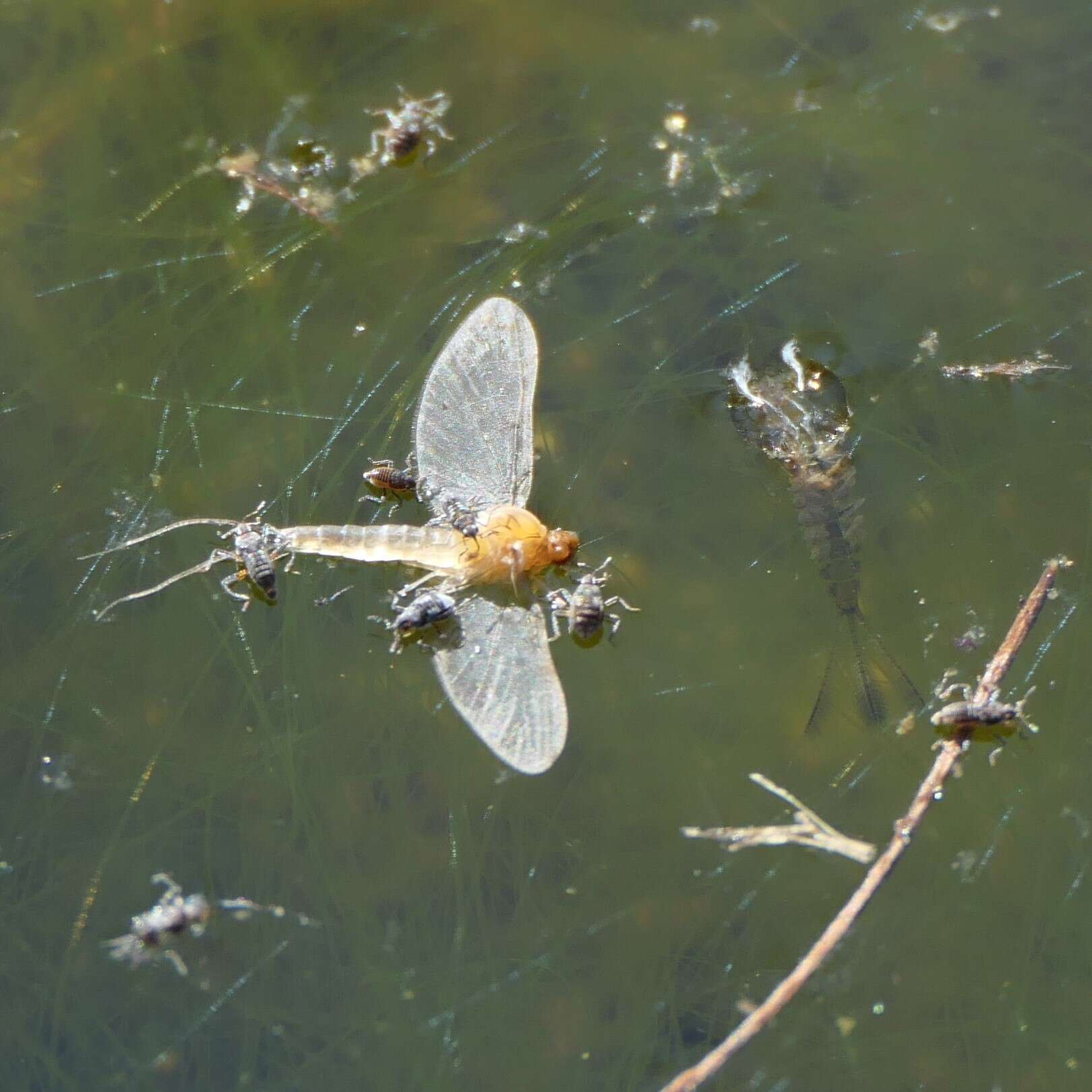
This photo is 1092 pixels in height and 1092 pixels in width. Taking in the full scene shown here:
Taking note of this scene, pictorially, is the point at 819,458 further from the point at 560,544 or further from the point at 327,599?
the point at 327,599

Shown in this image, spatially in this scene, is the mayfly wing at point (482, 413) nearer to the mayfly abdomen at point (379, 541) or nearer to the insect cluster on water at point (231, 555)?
the mayfly abdomen at point (379, 541)

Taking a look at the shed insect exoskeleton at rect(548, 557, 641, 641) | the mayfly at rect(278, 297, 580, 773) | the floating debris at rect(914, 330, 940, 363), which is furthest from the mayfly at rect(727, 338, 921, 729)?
the mayfly at rect(278, 297, 580, 773)

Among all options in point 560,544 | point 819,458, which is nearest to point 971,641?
point 819,458

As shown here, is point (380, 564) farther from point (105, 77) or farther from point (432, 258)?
point (105, 77)

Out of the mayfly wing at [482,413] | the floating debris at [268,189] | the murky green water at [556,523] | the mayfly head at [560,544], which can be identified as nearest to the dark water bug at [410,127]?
the murky green water at [556,523]

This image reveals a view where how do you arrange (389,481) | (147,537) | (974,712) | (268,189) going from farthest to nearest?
(268,189)
(147,537)
(389,481)
(974,712)

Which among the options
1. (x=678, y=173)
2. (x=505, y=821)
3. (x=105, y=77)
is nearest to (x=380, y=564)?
(x=505, y=821)

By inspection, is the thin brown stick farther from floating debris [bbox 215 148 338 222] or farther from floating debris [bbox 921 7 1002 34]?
floating debris [bbox 215 148 338 222]
